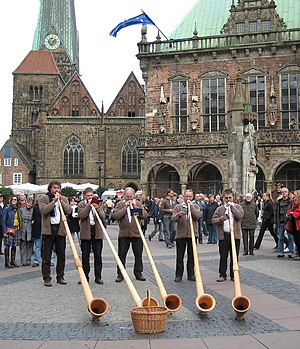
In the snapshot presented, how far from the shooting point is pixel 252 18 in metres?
36.1

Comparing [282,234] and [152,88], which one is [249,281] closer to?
[282,234]

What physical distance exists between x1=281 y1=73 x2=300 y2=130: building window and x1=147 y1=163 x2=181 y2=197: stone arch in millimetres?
8262

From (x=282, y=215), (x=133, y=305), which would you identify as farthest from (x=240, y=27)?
(x=133, y=305)

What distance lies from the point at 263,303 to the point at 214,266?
4.05 meters

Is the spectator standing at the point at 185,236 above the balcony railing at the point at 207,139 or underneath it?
underneath

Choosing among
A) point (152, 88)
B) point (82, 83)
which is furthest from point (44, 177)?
point (152, 88)

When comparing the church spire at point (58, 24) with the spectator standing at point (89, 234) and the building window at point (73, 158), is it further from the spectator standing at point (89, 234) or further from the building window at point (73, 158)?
the spectator standing at point (89, 234)

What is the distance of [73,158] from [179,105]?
22.8 meters

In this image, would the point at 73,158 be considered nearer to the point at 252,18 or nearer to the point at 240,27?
the point at 240,27

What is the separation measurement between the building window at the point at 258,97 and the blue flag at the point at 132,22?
26.8 feet

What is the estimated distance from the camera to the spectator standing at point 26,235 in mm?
11945

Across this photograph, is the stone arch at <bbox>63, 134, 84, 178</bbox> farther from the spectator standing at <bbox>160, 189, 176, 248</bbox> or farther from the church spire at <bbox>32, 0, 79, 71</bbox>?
the spectator standing at <bbox>160, 189, 176, 248</bbox>

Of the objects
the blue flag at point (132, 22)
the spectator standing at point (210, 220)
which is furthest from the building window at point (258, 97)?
the spectator standing at point (210, 220)

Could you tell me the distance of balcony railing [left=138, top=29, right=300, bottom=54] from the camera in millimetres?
34312
